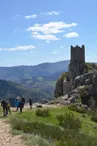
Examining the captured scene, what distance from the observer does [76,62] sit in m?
90.4

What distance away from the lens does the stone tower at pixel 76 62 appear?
85.4 metres

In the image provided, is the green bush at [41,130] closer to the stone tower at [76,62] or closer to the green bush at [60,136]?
the green bush at [60,136]

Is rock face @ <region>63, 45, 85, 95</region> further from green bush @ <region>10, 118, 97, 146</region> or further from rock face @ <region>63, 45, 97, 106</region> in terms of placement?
green bush @ <region>10, 118, 97, 146</region>

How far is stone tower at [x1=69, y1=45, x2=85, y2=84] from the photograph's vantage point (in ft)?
280

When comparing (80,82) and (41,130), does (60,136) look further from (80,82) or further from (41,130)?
(80,82)

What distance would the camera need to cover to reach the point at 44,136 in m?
16.6

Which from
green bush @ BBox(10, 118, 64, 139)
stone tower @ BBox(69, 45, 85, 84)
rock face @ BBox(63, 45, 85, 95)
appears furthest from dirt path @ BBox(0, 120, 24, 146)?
stone tower @ BBox(69, 45, 85, 84)

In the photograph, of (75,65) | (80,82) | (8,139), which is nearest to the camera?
(8,139)

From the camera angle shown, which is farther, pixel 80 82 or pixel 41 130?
pixel 80 82

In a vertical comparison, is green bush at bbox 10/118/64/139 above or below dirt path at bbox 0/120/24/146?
above

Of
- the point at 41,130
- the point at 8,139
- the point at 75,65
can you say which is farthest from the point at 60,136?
the point at 75,65

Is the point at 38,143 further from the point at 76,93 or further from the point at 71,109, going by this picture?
the point at 76,93

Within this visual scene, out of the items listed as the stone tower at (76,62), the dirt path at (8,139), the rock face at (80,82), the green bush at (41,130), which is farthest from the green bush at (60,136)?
the stone tower at (76,62)

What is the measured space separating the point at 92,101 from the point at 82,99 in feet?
7.55
